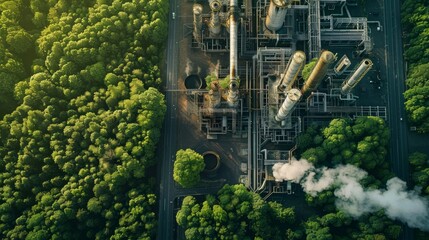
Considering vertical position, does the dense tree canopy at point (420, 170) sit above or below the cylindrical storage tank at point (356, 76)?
below

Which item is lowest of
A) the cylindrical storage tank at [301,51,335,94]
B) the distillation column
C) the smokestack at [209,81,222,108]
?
the smokestack at [209,81,222,108]

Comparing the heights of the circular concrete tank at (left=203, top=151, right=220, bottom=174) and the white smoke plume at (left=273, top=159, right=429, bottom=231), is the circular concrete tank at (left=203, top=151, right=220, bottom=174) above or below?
above

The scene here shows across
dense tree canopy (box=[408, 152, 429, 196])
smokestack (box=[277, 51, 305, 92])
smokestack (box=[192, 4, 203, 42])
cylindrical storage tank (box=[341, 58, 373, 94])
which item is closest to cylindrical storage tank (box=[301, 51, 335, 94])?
smokestack (box=[277, 51, 305, 92])

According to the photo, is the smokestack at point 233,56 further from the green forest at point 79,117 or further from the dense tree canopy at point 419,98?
the dense tree canopy at point 419,98

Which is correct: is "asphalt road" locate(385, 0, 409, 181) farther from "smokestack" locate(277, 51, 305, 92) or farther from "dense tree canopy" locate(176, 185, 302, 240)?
"dense tree canopy" locate(176, 185, 302, 240)

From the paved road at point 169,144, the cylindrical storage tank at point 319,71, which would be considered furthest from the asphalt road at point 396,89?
the paved road at point 169,144

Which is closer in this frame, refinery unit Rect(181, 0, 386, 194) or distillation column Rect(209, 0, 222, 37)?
distillation column Rect(209, 0, 222, 37)

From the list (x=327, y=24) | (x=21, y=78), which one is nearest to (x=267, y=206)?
(x=327, y=24)

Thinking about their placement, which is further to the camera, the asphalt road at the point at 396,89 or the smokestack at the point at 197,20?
the asphalt road at the point at 396,89
